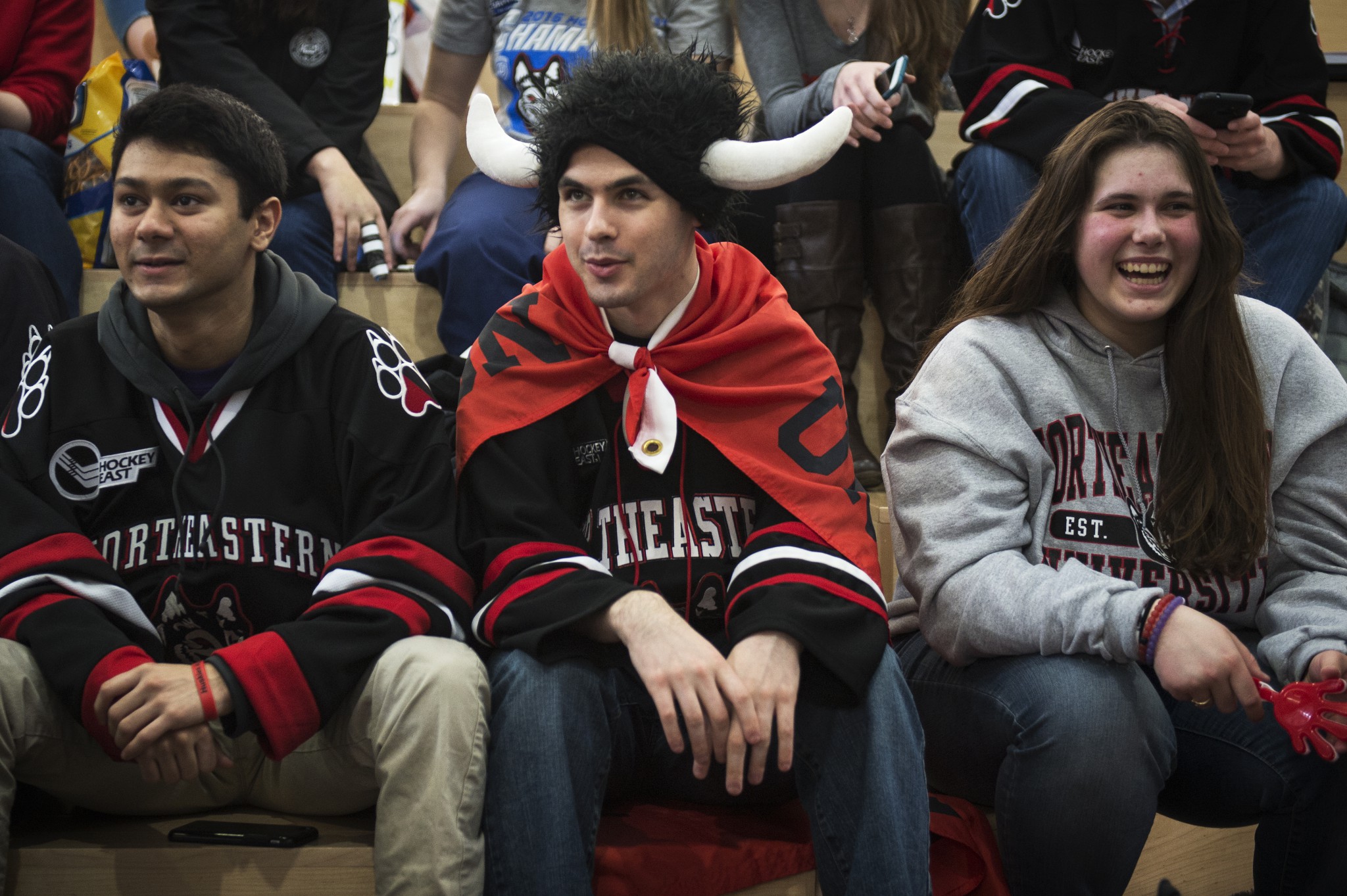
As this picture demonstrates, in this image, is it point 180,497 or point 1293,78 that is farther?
point 1293,78

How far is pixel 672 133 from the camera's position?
161 centimetres

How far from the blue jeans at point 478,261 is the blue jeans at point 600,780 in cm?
106

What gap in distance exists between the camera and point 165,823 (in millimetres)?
1499

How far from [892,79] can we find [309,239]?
1242mm

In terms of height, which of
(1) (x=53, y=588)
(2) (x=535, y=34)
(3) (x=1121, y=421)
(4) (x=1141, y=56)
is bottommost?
(1) (x=53, y=588)

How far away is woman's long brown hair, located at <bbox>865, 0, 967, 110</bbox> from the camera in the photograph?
2.56m

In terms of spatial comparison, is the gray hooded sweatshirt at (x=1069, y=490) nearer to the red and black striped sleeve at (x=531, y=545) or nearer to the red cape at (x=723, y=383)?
the red cape at (x=723, y=383)

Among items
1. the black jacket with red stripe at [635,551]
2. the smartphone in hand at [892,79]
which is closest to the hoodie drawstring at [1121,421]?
the black jacket with red stripe at [635,551]

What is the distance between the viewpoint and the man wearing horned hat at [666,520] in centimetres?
136

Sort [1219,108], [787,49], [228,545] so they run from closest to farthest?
[228,545] → [1219,108] → [787,49]

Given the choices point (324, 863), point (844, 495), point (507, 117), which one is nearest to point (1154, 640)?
point (844, 495)

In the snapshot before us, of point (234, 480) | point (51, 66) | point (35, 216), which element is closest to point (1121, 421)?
point (234, 480)

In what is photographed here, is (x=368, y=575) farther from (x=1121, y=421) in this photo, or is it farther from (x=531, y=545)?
(x=1121, y=421)

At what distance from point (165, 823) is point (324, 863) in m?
0.23
